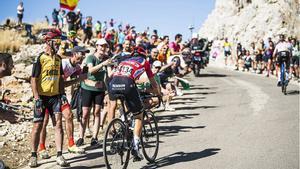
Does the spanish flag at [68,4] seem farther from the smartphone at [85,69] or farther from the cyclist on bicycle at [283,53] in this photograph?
the cyclist on bicycle at [283,53]

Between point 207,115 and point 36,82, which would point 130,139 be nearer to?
point 36,82

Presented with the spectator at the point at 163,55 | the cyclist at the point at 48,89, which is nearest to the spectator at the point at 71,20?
the spectator at the point at 163,55

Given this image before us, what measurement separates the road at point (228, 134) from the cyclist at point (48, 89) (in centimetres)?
45

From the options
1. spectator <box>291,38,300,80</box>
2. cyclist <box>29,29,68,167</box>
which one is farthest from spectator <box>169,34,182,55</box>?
spectator <box>291,38,300,80</box>

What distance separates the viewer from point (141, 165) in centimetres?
707

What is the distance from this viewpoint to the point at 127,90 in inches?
253

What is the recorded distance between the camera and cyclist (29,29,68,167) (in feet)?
22.9

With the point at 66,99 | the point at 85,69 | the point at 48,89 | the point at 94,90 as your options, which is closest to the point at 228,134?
the point at 94,90

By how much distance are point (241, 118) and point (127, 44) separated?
144 inches

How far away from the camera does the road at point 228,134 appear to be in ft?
23.4

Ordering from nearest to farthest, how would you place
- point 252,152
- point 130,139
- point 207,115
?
point 130,139
point 252,152
point 207,115

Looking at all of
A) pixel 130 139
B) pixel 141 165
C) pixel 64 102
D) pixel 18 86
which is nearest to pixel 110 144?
pixel 130 139

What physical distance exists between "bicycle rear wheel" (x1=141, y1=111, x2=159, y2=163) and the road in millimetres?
186

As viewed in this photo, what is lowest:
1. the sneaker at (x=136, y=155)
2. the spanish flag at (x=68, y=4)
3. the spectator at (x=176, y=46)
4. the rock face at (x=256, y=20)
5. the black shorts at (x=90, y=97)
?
the sneaker at (x=136, y=155)
